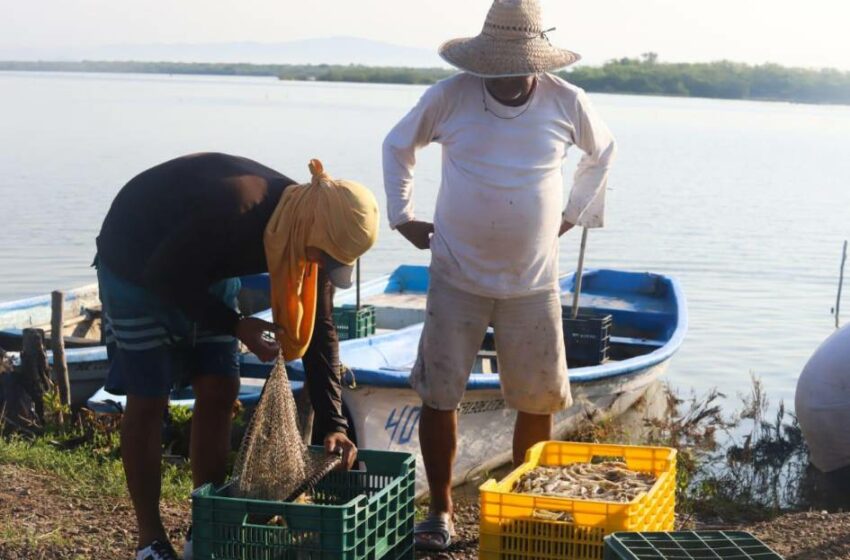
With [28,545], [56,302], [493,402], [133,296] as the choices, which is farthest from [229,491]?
[56,302]

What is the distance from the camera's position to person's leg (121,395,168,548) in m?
4.38

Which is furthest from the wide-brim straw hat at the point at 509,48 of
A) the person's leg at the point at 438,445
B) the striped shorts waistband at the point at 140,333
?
the striped shorts waistband at the point at 140,333

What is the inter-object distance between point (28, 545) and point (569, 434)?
432 centimetres

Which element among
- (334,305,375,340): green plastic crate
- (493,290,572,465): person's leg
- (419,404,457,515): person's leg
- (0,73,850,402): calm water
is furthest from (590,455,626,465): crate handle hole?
(0,73,850,402): calm water

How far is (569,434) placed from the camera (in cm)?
836

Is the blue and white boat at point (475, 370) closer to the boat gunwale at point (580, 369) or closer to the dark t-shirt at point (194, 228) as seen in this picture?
the boat gunwale at point (580, 369)

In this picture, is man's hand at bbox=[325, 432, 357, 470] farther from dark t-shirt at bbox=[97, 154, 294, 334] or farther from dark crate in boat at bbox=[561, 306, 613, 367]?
dark crate in boat at bbox=[561, 306, 613, 367]

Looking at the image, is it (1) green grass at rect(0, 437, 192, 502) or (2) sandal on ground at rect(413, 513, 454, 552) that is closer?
(2) sandal on ground at rect(413, 513, 454, 552)

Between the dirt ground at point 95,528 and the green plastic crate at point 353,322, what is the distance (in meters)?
3.33

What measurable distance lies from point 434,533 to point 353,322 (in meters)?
4.20

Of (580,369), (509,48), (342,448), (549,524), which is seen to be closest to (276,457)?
(342,448)

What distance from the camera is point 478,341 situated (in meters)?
5.15

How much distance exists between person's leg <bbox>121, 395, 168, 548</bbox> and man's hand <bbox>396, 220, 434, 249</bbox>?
133cm

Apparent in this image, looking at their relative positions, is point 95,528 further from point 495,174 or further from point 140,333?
point 495,174
